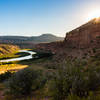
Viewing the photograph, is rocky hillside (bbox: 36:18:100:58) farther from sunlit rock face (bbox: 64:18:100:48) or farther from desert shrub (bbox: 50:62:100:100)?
desert shrub (bbox: 50:62:100:100)

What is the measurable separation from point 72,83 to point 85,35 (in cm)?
3899

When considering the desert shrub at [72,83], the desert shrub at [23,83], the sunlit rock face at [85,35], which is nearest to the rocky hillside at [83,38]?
the sunlit rock face at [85,35]

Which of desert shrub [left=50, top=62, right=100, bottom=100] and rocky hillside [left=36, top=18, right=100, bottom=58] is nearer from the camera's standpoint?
desert shrub [left=50, top=62, right=100, bottom=100]

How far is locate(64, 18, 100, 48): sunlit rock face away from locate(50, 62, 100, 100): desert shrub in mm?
30215

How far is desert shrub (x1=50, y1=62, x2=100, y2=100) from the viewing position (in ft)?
13.7

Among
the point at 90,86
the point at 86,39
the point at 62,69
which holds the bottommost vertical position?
the point at 90,86

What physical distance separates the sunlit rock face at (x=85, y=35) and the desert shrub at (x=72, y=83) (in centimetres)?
3022

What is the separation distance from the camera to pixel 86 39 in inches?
1566

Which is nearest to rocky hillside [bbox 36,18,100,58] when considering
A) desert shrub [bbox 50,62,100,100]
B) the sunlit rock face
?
the sunlit rock face

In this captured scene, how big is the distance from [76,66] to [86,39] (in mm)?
A: 37604

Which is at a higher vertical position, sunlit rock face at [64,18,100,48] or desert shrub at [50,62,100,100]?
sunlit rock face at [64,18,100,48]

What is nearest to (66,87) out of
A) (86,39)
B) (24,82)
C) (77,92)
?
(77,92)

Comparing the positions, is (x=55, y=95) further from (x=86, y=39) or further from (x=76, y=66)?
(x=86, y=39)

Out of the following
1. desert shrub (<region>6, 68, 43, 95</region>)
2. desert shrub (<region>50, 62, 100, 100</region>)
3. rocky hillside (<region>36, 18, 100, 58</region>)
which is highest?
rocky hillside (<region>36, 18, 100, 58</region>)
